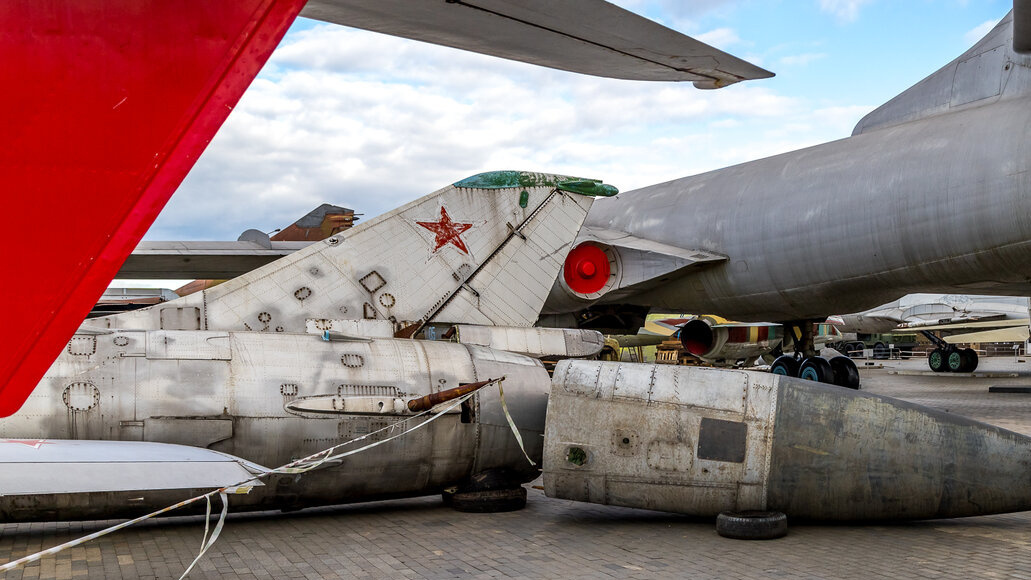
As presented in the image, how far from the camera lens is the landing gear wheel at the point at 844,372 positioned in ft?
53.3

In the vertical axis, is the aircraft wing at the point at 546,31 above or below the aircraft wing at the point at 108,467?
above

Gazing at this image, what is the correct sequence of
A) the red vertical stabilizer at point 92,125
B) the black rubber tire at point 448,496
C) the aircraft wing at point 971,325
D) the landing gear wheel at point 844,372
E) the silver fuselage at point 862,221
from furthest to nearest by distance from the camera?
the aircraft wing at point 971,325 < the landing gear wheel at point 844,372 < the silver fuselage at point 862,221 < the black rubber tire at point 448,496 < the red vertical stabilizer at point 92,125

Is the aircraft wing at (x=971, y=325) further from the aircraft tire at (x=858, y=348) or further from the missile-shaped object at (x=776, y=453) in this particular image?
the missile-shaped object at (x=776, y=453)

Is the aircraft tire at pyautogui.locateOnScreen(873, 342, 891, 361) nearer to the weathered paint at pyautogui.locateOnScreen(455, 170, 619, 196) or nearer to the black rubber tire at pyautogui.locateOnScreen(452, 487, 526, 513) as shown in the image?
the weathered paint at pyautogui.locateOnScreen(455, 170, 619, 196)

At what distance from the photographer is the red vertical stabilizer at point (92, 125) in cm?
194

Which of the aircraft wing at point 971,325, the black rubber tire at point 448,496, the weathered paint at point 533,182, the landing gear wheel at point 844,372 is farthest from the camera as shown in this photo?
the aircraft wing at point 971,325

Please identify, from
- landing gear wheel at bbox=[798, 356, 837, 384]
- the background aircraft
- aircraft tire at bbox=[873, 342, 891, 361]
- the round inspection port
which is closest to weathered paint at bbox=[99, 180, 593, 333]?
the round inspection port

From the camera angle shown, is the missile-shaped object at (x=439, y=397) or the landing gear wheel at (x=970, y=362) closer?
the missile-shaped object at (x=439, y=397)

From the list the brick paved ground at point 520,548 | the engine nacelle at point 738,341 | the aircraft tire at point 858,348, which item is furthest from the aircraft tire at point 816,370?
the aircraft tire at point 858,348

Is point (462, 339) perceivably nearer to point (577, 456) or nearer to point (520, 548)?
point (577, 456)

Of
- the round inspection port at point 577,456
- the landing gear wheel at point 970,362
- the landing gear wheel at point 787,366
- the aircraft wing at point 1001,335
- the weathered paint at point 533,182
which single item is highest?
the weathered paint at point 533,182

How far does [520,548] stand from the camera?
6879mm

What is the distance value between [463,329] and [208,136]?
291 inches

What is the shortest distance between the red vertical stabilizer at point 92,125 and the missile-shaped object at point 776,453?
19.4ft
